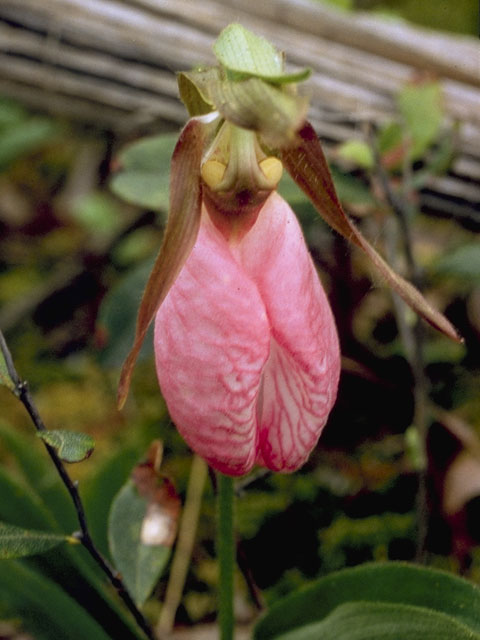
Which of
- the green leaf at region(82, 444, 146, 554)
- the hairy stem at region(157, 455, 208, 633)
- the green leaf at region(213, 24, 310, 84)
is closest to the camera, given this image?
the green leaf at region(213, 24, 310, 84)

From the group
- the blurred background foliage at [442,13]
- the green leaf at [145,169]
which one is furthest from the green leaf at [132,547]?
the blurred background foliage at [442,13]

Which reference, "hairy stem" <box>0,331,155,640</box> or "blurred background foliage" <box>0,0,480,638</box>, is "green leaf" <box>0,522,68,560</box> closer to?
"hairy stem" <box>0,331,155,640</box>

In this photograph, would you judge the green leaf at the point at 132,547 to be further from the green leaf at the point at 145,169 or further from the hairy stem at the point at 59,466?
the green leaf at the point at 145,169

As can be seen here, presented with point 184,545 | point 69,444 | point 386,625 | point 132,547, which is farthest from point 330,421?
point 69,444

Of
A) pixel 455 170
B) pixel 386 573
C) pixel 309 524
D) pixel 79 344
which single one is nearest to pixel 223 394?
pixel 386 573

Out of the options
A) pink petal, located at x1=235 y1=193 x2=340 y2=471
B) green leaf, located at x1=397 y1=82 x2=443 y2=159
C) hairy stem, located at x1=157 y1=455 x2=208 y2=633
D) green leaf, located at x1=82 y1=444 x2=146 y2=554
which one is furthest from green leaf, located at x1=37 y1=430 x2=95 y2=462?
green leaf, located at x1=397 y1=82 x2=443 y2=159

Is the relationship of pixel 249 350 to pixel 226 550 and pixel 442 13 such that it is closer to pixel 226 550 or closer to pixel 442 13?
pixel 226 550

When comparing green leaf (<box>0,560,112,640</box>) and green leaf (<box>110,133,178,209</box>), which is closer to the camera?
green leaf (<box>0,560,112,640</box>)
